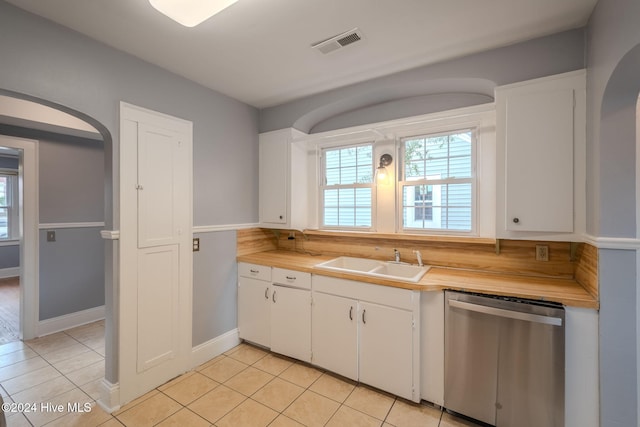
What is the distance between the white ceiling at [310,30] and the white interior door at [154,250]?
21.2 inches

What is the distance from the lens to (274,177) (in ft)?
10.3

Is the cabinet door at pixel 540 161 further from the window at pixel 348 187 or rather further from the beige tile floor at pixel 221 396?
the beige tile floor at pixel 221 396

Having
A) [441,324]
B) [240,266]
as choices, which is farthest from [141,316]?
[441,324]

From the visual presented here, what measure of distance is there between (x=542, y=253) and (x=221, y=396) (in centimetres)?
267

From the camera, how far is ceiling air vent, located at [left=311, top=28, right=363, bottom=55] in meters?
1.89

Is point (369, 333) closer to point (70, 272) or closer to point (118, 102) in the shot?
point (118, 102)

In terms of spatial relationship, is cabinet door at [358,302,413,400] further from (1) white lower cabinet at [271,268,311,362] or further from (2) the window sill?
(2) the window sill

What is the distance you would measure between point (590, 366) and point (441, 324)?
30.6 inches

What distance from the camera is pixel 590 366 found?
1.58 meters

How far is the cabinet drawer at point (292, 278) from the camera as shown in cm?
248

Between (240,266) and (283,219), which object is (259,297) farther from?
(283,219)

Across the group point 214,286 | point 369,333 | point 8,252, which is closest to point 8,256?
point 8,252

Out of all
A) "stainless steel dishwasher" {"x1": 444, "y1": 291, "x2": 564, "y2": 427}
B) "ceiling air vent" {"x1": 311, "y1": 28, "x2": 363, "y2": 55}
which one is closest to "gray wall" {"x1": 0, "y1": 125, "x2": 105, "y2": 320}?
"ceiling air vent" {"x1": 311, "y1": 28, "x2": 363, "y2": 55}

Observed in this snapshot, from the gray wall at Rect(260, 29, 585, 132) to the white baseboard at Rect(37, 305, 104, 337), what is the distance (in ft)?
10.3
